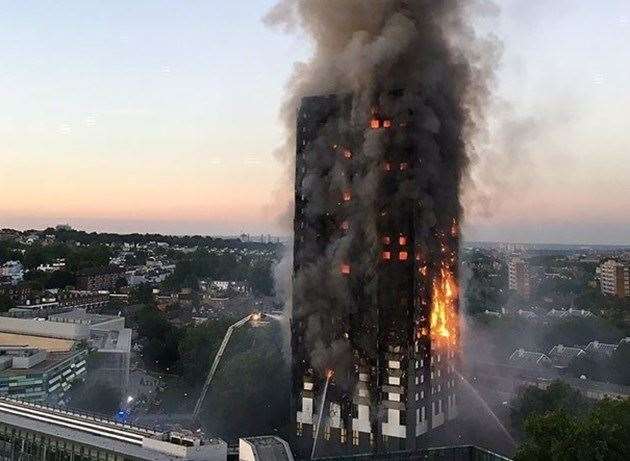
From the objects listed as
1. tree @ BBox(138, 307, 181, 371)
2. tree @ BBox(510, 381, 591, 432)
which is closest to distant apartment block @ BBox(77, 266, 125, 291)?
tree @ BBox(138, 307, 181, 371)

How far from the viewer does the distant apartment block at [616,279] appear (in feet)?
422

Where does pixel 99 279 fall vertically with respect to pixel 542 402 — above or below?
above

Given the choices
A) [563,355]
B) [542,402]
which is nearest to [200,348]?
[542,402]

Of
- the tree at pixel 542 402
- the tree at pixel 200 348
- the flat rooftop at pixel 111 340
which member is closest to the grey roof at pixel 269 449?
the tree at pixel 542 402

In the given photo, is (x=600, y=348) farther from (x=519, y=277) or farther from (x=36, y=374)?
(x=519, y=277)

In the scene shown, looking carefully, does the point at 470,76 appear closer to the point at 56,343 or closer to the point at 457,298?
the point at 457,298

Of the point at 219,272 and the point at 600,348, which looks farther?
the point at 219,272

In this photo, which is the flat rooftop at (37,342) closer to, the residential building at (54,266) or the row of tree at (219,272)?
the row of tree at (219,272)

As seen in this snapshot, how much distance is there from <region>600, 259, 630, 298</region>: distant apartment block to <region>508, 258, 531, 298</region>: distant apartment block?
15.5 meters

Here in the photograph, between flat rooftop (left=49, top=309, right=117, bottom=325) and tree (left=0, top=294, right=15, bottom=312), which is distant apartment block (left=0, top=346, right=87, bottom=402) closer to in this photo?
flat rooftop (left=49, top=309, right=117, bottom=325)

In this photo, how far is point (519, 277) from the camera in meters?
146

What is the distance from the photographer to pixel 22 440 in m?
30.4

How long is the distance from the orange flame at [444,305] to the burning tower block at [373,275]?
121 mm

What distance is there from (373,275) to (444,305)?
5594mm
